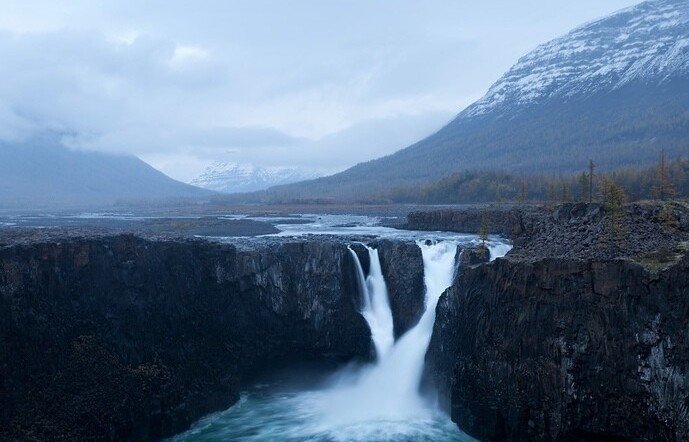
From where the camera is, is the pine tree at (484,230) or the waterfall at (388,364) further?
the pine tree at (484,230)

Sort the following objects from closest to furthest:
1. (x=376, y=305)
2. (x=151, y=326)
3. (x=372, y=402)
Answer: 1. (x=151, y=326)
2. (x=372, y=402)
3. (x=376, y=305)

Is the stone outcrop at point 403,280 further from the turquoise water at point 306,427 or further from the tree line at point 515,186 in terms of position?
the tree line at point 515,186

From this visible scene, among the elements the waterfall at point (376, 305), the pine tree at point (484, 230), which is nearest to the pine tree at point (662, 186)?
the pine tree at point (484, 230)

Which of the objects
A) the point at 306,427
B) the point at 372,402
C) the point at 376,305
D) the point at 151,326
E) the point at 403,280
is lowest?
the point at 306,427

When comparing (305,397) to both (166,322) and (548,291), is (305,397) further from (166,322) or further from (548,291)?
(548,291)

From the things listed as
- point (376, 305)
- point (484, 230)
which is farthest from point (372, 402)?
point (484, 230)

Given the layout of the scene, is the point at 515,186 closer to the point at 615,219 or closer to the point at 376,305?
the point at 376,305

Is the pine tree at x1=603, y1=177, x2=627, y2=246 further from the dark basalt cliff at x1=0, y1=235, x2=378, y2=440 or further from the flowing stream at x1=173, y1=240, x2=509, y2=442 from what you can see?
the dark basalt cliff at x1=0, y1=235, x2=378, y2=440
